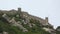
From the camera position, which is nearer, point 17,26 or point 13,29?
point 13,29

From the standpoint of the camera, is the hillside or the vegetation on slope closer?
the vegetation on slope

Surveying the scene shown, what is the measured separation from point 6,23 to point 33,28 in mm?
2888

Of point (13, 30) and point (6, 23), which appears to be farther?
point (6, 23)

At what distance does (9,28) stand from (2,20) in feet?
7.50

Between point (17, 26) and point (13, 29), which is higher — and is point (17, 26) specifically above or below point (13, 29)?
above

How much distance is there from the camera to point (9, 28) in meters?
25.5

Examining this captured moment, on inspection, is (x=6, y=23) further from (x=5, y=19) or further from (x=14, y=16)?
(x=14, y=16)

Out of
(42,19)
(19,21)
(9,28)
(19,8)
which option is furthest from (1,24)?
(42,19)

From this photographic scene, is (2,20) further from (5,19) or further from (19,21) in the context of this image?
(19,21)

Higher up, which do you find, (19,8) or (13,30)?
(19,8)

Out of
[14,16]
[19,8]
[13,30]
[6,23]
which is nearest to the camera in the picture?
[13,30]

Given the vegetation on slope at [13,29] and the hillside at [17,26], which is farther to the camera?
the hillside at [17,26]

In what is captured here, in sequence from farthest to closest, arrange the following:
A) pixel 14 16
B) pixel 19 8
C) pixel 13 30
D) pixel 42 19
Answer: pixel 42 19
pixel 19 8
pixel 14 16
pixel 13 30

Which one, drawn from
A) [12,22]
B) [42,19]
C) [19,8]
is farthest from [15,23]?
[42,19]
